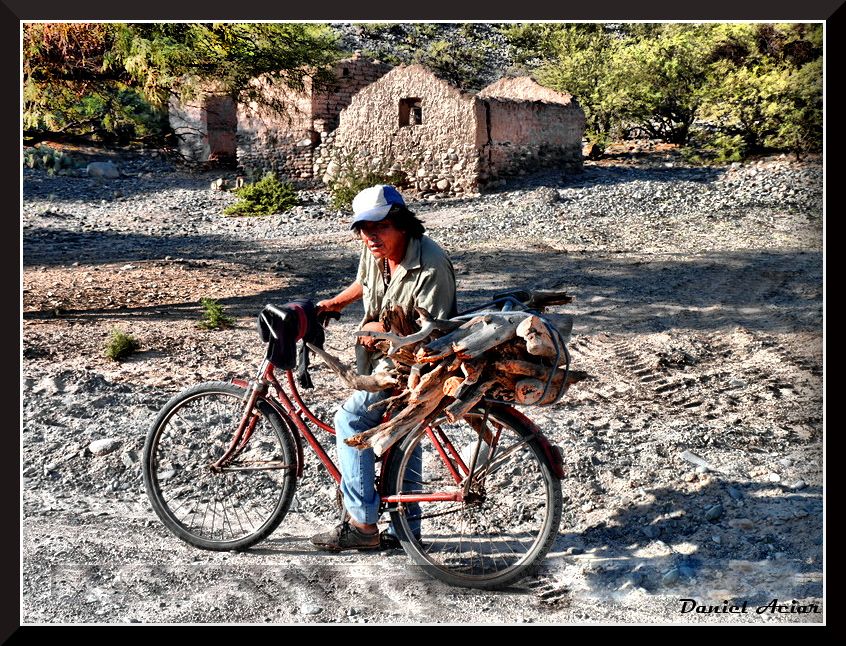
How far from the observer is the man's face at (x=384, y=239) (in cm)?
313

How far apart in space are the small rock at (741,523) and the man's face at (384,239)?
70.5 inches

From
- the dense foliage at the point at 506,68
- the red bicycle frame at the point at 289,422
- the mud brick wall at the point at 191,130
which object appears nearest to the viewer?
the red bicycle frame at the point at 289,422

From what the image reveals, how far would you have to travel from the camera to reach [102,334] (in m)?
7.69

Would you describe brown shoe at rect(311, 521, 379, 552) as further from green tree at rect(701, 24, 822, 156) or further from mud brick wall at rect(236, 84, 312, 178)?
mud brick wall at rect(236, 84, 312, 178)

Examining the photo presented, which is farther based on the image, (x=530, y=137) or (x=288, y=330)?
(x=530, y=137)

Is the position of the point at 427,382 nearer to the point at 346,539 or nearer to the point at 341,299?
the point at 341,299

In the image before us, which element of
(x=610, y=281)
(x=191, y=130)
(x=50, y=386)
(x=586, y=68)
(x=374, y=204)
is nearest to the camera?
(x=374, y=204)

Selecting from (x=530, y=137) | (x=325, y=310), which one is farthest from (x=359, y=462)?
(x=530, y=137)

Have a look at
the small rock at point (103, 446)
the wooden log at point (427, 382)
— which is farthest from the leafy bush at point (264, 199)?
the wooden log at point (427, 382)

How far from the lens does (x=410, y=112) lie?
50.6 ft

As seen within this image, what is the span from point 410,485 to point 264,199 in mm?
12186

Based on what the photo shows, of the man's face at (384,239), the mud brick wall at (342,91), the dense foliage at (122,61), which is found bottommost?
the man's face at (384,239)

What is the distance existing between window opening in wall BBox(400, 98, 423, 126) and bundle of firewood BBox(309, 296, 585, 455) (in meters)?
12.5

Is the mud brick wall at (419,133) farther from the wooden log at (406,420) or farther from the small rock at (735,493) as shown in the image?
the wooden log at (406,420)
